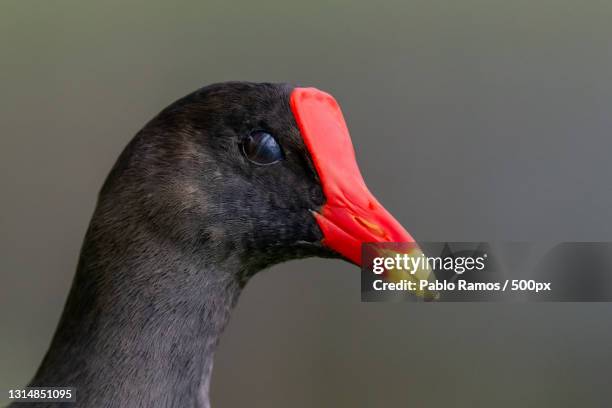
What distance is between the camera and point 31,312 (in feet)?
4.06

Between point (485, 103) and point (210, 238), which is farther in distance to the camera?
point (485, 103)

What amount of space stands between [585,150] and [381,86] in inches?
15.7

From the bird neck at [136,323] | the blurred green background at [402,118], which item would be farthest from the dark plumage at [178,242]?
the blurred green background at [402,118]

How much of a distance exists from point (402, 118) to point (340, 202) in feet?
1.72

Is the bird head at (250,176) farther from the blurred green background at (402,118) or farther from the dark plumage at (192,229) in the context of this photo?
the blurred green background at (402,118)

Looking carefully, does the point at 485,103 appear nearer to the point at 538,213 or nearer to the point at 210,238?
the point at 538,213

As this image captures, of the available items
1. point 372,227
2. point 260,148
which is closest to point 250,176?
point 260,148

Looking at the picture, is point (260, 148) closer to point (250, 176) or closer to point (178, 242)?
point (250, 176)

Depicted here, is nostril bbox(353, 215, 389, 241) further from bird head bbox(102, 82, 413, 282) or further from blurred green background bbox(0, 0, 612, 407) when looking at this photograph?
blurred green background bbox(0, 0, 612, 407)

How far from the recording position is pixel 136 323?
29.7 inches

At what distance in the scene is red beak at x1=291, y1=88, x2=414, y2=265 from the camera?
779mm

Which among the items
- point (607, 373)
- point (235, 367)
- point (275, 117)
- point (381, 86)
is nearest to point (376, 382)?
point (235, 367)

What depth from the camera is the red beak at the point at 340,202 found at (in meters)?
0.78

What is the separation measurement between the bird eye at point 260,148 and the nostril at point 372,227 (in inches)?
5.0
